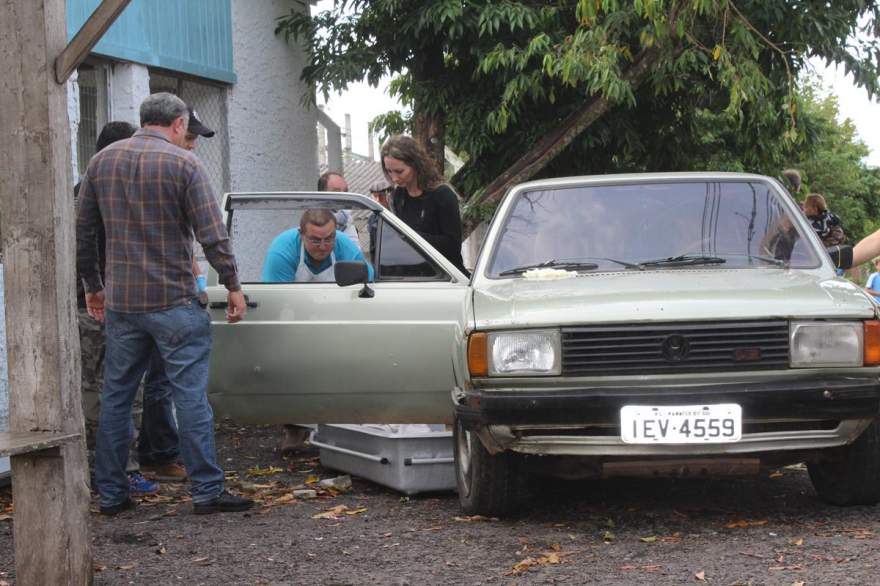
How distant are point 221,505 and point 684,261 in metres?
2.45

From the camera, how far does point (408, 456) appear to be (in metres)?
6.68

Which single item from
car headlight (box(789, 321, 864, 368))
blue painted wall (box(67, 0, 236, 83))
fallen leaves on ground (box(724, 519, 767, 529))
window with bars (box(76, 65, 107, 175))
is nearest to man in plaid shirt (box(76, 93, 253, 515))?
fallen leaves on ground (box(724, 519, 767, 529))

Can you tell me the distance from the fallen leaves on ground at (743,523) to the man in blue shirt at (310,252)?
8.25 feet

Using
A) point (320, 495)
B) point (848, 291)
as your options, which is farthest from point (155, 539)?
point (848, 291)

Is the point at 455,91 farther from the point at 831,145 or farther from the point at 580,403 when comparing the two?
the point at 831,145

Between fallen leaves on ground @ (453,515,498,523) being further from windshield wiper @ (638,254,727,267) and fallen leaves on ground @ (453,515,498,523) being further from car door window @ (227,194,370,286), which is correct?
car door window @ (227,194,370,286)

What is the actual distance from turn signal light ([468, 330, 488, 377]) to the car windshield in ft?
2.60

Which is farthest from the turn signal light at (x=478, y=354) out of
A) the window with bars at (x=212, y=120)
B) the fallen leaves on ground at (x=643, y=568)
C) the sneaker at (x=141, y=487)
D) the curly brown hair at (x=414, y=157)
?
the window with bars at (x=212, y=120)

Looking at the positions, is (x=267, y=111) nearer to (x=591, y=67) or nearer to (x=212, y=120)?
(x=212, y=120)

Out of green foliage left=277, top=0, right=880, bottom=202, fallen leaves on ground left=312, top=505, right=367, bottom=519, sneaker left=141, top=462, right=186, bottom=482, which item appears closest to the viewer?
fallen leaves on ground left=312, top=505, right=367, bottom=519

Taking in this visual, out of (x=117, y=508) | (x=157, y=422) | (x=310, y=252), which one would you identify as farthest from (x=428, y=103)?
(x=117, y=508)

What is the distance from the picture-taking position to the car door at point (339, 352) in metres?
6.84

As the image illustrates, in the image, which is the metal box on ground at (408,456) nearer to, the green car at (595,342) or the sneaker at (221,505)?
→ the green car at (595,342)

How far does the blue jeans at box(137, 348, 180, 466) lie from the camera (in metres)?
7.18
